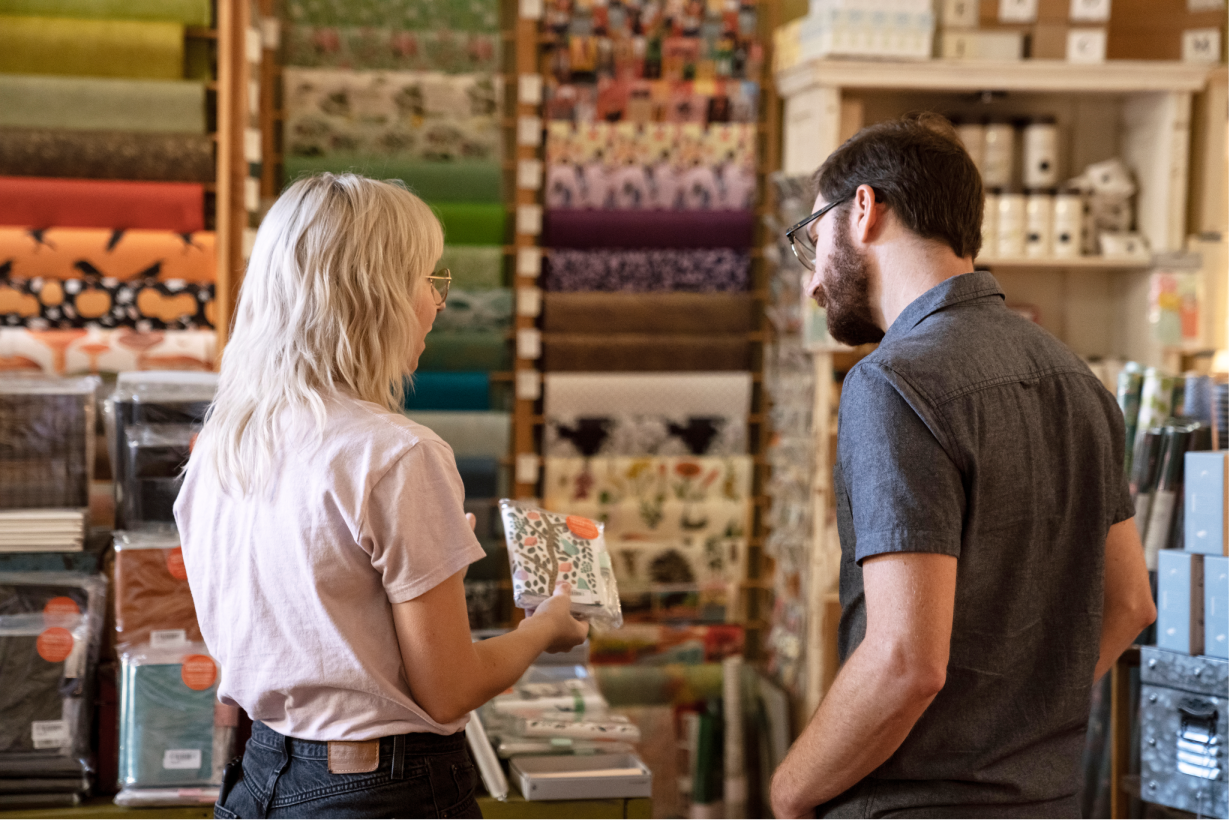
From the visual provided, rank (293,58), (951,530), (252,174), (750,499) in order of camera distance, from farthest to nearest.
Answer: (750,499) → (293,58) → (252,174) → (951,530)

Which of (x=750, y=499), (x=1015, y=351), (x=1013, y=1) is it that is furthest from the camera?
(x=750, y=499)

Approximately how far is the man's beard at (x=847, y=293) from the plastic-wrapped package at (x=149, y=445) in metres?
1.24

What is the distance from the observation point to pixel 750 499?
4289mm

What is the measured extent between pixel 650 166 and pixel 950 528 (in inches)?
123

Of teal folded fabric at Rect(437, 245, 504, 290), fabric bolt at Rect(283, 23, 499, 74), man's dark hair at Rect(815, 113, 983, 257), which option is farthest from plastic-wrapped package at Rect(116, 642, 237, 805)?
fabric bolt at Rect(283, 23, 499, 74)

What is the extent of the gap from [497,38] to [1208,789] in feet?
10.2

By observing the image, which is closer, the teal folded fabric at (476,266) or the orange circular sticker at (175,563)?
the orange circular sticker at (175,563)

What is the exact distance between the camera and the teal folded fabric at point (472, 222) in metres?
4.04

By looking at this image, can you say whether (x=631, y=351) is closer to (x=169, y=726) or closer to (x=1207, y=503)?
(x=1207, y=503)

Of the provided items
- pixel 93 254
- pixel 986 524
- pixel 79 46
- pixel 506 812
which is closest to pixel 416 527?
pixel 986 524

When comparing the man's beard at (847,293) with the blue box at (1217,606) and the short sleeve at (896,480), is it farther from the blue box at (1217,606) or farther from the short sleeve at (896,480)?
the blue box at (1217,606)

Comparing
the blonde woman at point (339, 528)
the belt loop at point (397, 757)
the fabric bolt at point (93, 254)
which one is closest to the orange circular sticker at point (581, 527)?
the blonde woman at point (339, 528)

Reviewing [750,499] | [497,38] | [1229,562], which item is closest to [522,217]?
[497,38]

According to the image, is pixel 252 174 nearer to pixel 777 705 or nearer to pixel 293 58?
pixel 293 58
